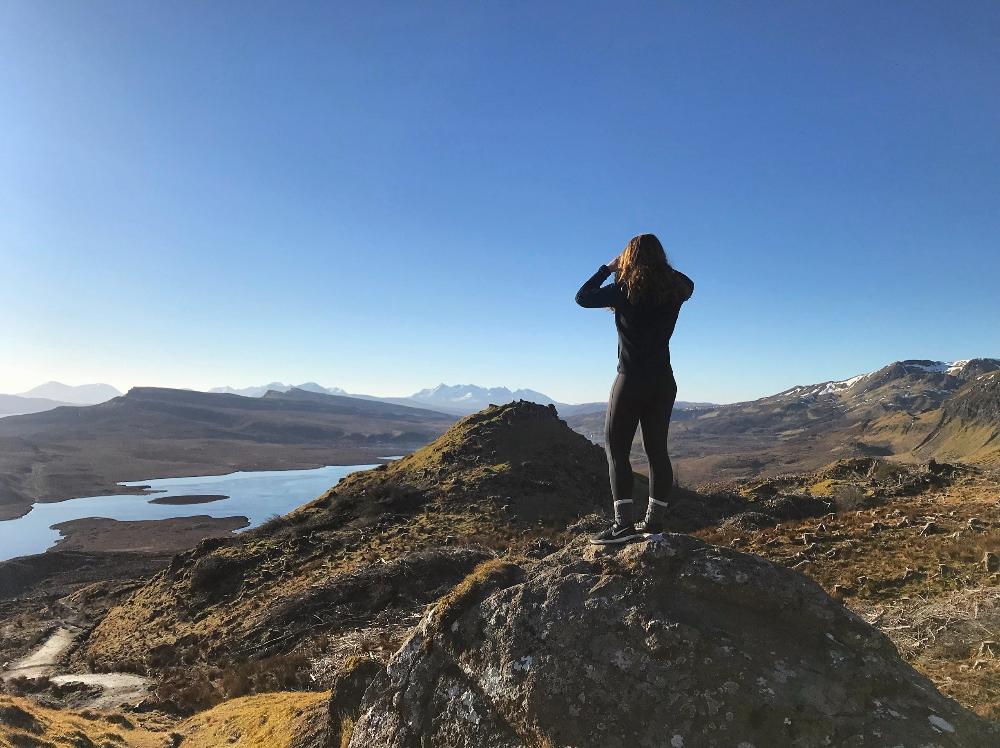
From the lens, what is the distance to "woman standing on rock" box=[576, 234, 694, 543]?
15.6 ft

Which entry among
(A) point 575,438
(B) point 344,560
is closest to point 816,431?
(A) point 575,438

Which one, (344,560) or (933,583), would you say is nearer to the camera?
(933,583)

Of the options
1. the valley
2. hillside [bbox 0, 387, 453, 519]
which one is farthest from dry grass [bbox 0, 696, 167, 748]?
hillside [bbox 0, 387, 453, 519]

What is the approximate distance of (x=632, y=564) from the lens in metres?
4.73

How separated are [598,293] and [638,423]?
4.12 feet

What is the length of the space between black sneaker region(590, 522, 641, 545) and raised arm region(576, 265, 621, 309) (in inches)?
80.5

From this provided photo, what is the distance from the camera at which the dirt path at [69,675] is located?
15218 mm

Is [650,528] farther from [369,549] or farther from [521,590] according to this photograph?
[369,549]

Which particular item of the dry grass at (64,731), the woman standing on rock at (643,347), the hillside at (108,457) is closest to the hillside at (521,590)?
the woman standing on rock at (643,347)

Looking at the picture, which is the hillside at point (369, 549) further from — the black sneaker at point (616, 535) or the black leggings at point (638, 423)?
the black leggings at point (638, 423)

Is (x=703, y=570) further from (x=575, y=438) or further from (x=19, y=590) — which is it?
(x=19, y=590)

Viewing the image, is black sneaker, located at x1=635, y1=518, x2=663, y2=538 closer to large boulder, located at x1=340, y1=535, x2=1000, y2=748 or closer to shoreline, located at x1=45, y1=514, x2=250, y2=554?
large boulder, located at x1=340, y1=535, x2=1000, y2=748

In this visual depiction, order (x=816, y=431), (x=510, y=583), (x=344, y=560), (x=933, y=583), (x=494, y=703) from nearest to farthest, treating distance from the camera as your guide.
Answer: (x=494, y=703) < (x=510, y=583) < (x=933, y=583) < (x=344, y=560) < (x=816, y=431)

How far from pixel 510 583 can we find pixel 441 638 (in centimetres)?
79
